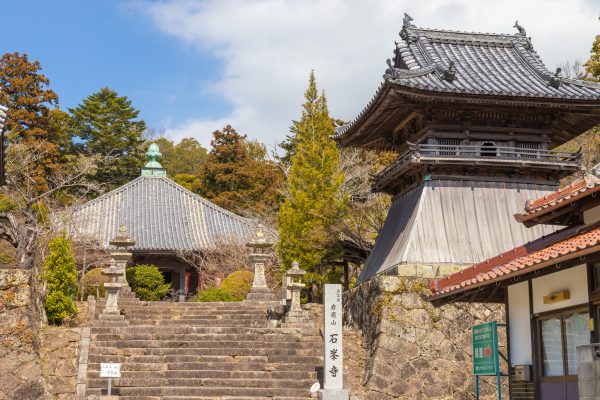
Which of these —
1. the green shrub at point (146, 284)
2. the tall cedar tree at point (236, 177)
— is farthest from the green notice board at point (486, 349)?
the tall cedar tree at point (236, 177)

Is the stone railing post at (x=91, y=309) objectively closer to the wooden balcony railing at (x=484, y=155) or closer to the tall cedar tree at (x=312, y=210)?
the tall cedar tree at (x=312, y=210)

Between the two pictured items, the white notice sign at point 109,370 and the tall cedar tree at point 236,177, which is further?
the tall cedar tree at point 236,177

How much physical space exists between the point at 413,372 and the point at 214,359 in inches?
201

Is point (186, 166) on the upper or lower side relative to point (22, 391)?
upper

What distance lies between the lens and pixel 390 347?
1992 cm

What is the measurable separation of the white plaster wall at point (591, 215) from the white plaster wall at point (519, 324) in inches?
58.9

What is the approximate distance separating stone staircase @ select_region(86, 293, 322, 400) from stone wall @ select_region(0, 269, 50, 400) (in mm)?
1307

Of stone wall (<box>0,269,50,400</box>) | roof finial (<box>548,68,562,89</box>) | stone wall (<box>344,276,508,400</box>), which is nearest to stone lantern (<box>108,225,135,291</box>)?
stone wall (<box>0,269,50,400</box>)

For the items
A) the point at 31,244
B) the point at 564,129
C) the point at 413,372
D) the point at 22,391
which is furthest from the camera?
the point at 31,244

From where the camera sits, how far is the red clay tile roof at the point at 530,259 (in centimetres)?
1087

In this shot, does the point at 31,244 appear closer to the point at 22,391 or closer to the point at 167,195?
the point at 22,391

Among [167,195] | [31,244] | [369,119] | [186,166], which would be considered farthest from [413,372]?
[186,166]

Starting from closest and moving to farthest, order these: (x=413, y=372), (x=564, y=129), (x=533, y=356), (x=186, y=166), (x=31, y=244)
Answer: (x=533, y=356) < (x=413, y=372) < (x=564, y=129) < (x=31, y=244) < (x=186, y=166)

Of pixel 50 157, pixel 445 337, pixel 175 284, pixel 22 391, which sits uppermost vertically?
pixel 50 157
